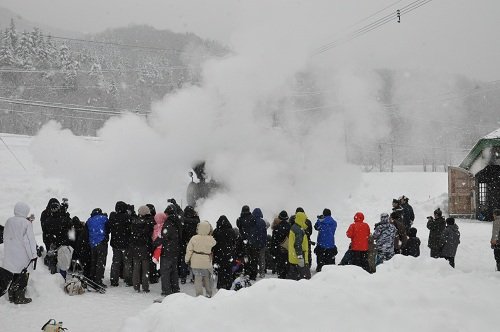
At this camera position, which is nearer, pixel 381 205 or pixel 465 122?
pixel 381 205

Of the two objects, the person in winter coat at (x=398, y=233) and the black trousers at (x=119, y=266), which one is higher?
the person in winter coat at (x=398, y=233)

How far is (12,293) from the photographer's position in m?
8.20

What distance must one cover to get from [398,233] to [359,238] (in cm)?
131

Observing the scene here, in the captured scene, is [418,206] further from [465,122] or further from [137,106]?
[465,122]

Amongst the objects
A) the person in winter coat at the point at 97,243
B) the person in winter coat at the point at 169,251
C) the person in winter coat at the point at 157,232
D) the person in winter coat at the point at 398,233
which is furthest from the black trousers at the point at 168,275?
the person in winter coat at the point at 398,233

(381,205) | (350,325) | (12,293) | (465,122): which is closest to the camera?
(350,325)

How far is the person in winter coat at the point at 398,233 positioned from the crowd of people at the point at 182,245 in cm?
2

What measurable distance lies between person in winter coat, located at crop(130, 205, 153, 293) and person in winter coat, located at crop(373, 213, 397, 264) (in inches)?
201

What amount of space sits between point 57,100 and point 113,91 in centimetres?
1246

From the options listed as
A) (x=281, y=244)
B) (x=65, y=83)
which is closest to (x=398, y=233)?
(x=281, y=244)

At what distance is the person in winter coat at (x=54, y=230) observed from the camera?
9766 millimetres

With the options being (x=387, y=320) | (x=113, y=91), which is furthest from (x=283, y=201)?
(x=113, y=91)

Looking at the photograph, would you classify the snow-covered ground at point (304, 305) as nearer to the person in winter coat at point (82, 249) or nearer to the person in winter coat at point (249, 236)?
the person in winter coat at point (82, 249)

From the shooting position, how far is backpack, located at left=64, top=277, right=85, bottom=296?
8945mm
